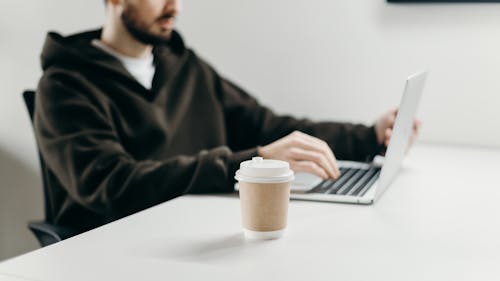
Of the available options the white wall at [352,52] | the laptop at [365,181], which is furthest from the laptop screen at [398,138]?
the white wall at [352,52]

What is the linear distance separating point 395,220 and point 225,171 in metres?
0.33

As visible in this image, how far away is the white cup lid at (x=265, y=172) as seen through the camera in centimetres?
85

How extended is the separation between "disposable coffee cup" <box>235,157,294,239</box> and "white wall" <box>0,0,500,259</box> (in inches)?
42.7

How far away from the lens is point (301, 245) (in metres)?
0.85

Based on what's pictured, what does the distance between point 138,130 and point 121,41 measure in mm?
292

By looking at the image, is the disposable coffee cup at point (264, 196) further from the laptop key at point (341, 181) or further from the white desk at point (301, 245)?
the laptop key at point (341, 181)

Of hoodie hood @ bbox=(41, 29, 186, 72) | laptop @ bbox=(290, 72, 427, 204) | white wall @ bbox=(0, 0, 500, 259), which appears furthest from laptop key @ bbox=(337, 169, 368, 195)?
hoodie hood @ bbox=(41, 29, 186, 72)

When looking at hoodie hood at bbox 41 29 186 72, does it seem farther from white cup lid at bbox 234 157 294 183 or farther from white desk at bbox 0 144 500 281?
white cup lid at bbox 234 157 294 183

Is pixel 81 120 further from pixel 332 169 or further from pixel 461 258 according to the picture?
pixel 461 258

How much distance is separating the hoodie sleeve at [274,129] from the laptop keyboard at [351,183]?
0.16 metres

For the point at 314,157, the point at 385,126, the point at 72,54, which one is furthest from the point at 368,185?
the point at 72,54

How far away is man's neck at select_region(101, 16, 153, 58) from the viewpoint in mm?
1707

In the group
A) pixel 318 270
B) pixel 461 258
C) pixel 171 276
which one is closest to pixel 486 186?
pixel 461 258

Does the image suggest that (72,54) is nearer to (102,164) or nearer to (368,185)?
(102,164)
